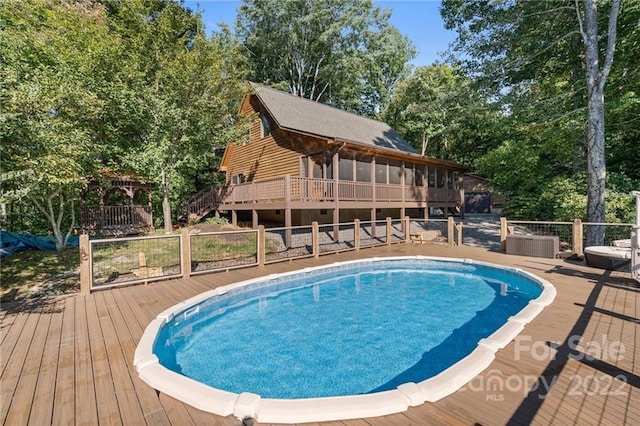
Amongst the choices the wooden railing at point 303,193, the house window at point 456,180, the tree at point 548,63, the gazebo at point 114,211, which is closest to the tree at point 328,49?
the house window at point 456,180

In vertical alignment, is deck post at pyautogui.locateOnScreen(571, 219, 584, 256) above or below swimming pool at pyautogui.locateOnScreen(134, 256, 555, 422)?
above

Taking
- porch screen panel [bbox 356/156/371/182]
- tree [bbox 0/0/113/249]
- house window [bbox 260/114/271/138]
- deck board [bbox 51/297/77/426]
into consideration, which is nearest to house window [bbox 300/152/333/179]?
porch screen panel [bbox 356/156/371/182]

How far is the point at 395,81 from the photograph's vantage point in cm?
3231

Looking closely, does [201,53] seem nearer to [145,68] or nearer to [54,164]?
[145,68]

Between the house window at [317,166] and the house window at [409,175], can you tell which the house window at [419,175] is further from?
the house window at [317,166]

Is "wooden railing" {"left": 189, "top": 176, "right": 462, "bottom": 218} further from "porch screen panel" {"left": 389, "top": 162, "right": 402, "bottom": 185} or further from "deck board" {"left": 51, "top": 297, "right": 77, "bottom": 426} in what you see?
"deck board" {"left": 51, "top": 297, "right": 77, "bottom": 426}

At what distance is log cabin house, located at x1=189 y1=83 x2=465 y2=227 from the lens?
12758 millimetres

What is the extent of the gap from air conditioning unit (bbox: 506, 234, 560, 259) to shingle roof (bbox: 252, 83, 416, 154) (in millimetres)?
7504

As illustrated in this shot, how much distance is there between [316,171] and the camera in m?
14.5

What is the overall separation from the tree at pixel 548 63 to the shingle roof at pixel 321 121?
6.11 metres

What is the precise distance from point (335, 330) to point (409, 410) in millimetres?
2931

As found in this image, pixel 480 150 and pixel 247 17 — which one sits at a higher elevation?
pixel 247 17

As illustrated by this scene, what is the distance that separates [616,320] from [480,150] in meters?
27.2

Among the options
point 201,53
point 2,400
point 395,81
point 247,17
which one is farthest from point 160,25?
point 395,81
